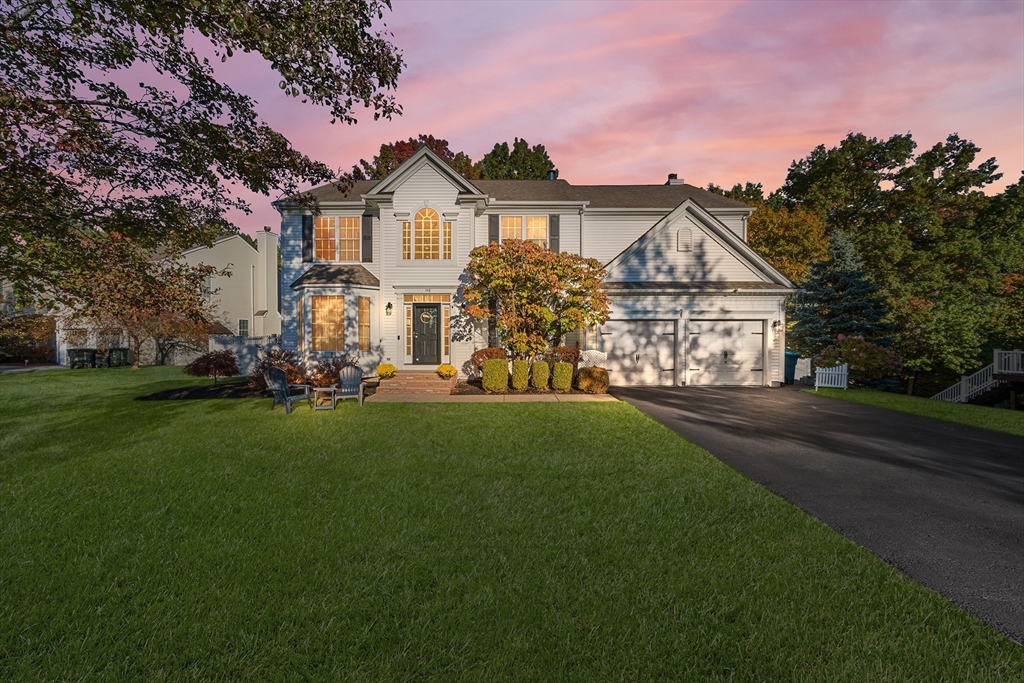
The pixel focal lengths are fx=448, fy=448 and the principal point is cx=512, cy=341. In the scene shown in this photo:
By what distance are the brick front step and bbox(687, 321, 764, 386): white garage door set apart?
9465 millimetres

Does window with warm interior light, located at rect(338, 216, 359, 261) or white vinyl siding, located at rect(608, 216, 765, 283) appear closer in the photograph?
white vinyl siding, located at rect(608, 216, 765, 283)

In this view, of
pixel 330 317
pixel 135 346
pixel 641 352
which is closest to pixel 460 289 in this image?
pixel 330 317

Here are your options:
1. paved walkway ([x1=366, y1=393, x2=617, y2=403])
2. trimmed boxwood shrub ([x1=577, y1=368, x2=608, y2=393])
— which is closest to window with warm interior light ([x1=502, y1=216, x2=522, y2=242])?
trimmed boxwood shrub ([x1=577, y1=368, x2=608, y2=393])

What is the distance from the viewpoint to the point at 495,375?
48.6ft

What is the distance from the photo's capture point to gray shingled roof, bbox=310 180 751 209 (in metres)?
19.0

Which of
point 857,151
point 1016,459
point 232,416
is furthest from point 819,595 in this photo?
point 857,151

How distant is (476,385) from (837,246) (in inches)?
751

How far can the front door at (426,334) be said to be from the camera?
1725 cm

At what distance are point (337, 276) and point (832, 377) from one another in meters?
19.0

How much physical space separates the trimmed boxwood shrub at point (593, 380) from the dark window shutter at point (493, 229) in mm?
6909

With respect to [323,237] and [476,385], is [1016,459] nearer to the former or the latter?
[476,385]

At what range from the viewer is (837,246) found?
71.7 ft

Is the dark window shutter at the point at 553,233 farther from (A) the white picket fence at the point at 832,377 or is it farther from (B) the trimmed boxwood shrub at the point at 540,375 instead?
(A) the white picket fence at the point at 832,377

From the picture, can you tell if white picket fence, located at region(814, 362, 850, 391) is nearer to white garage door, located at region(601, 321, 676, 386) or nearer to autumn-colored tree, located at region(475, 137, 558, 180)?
white garage door, located at region(601, 321, 676, 386)
